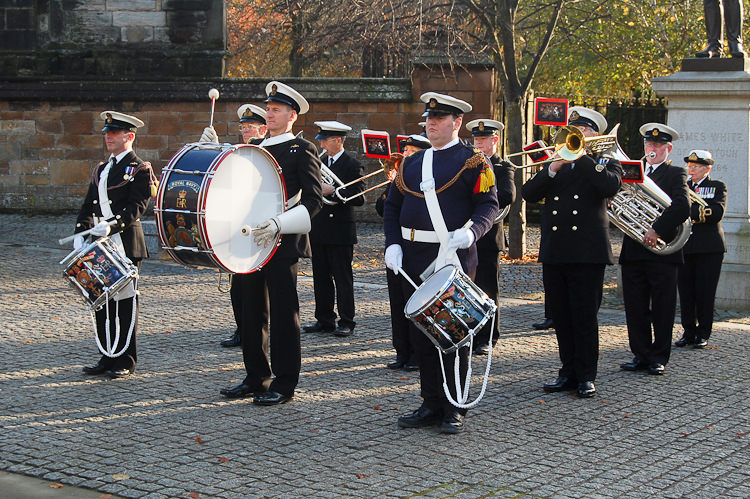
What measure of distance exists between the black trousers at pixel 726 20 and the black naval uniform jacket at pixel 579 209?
5.29 meters

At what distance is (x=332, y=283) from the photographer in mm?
10086

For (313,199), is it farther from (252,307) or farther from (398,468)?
(398,468)

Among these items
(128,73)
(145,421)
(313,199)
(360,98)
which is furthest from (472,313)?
(128,73)

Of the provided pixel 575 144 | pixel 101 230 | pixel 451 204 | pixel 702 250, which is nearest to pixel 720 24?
pixel 702 250

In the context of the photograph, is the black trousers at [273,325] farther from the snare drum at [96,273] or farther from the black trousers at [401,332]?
the black trousers at [401,332]

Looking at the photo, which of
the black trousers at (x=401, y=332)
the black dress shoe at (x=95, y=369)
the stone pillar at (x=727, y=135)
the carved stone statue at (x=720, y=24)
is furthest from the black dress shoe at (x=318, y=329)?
the carved stone statue at (x=720, y=24)

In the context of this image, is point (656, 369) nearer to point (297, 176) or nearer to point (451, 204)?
point (451, 204)

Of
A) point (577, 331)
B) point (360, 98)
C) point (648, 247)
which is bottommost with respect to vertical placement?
point (577, 331)

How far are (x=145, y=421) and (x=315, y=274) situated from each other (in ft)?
11.8

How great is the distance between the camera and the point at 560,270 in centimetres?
775

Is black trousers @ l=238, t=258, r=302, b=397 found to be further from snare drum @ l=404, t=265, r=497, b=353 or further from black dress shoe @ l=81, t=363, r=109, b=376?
black dress shoe @ l=81, t=363, r=109, b=376

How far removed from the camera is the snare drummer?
8008 mm

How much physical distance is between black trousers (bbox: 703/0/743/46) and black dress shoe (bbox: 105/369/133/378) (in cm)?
782

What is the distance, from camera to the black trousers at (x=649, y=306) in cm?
841
